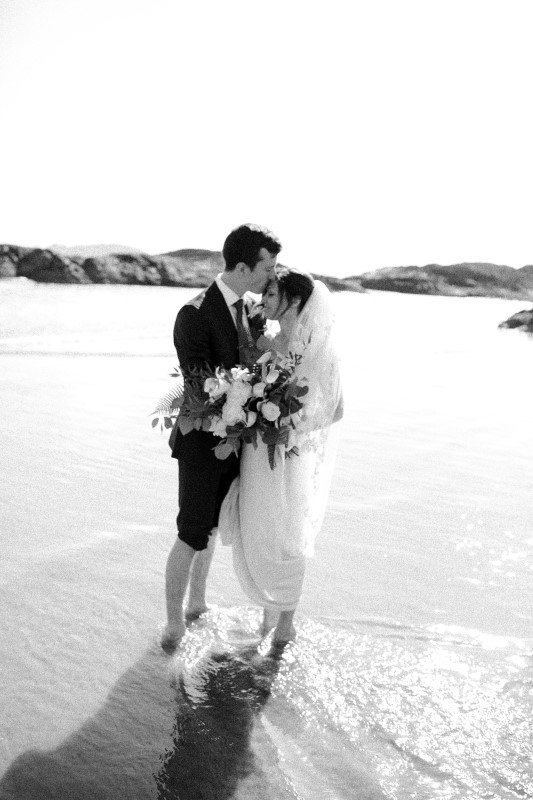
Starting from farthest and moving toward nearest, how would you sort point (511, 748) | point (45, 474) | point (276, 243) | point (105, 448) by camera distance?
point (105, 448)
point (45, 474)
point (276, 243)
point (511, 748)

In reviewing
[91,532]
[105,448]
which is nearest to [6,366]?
[105,448]

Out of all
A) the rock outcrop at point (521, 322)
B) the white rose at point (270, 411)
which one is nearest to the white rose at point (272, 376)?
the white rose at point (270, 411)

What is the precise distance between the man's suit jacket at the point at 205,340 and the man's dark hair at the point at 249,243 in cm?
17

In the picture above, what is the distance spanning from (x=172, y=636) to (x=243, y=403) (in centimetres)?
116

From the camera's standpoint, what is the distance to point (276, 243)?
3.46m

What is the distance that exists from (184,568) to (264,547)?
36 cm

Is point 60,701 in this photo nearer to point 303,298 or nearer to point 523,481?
point 303,298

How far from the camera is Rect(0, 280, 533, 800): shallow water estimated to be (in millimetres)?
2902

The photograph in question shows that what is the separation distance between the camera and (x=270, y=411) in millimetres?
3299

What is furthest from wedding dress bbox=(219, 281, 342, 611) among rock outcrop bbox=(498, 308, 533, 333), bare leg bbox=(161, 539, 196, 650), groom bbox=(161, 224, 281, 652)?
rock outcrop bbox=(498, 308, 533, 333)

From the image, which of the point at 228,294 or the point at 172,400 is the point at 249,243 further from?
the point at 172,400

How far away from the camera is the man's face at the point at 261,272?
345 cm

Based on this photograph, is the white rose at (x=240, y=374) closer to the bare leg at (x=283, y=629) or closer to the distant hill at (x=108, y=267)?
the bare leg at (x=283, y=629)

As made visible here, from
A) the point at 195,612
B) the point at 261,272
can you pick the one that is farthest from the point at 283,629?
the point at 261,272
